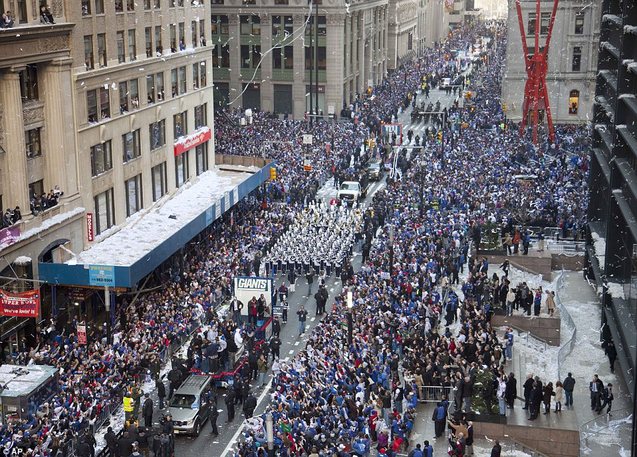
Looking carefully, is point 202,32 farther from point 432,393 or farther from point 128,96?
point 432,393

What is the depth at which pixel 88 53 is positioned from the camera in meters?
41.3

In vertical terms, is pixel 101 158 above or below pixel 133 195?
above

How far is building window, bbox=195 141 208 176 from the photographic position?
186 ft

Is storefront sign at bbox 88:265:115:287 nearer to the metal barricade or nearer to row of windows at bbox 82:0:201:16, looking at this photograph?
row of windows at bbox 82:0:201:16

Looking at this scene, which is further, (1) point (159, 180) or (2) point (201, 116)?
(2) point (201, 116)

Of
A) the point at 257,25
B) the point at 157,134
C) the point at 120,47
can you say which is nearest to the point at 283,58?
the point at 257,25

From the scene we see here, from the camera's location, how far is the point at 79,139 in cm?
4022

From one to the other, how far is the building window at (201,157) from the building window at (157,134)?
19.3 ft

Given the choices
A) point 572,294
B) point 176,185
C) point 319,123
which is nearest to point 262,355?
point 572,294

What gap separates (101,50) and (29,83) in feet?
18.7

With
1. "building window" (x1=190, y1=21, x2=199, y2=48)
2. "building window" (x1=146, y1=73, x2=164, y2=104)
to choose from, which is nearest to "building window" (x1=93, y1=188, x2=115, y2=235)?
"building window" (x1=146, y1=73, x2=164, y2=104)

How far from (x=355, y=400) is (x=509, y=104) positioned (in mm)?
59744

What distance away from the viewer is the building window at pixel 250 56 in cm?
8819

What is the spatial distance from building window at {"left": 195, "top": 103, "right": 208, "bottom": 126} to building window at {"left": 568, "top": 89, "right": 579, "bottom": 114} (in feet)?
124
